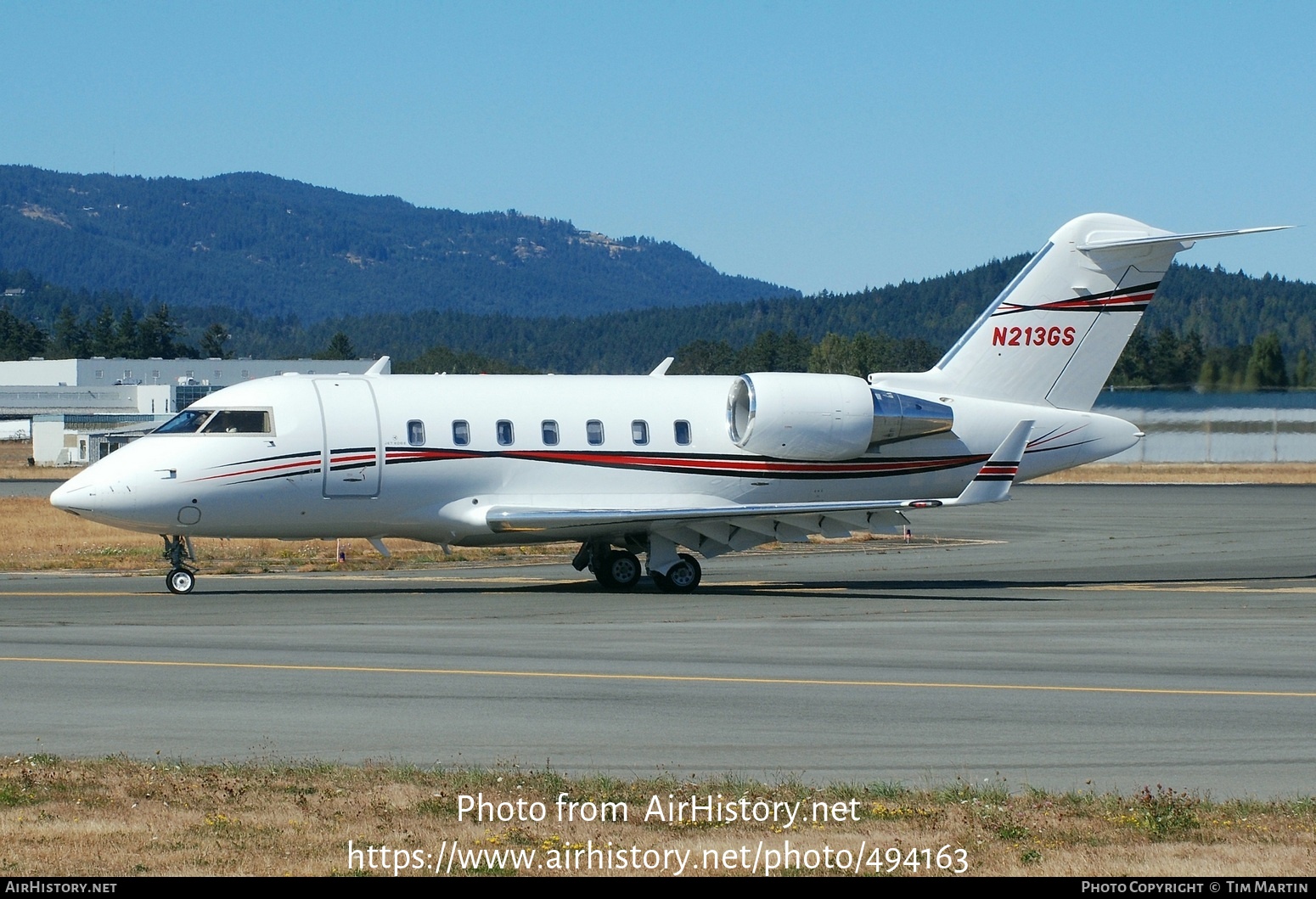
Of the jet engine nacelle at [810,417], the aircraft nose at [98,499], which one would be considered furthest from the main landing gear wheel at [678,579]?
the aircraft nose at [98,499]

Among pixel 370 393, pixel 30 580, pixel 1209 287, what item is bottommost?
pixel 30 580

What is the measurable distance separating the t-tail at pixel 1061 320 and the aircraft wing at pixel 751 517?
94.8 inches

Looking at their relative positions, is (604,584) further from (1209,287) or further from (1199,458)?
(1209,287)

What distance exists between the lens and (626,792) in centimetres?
1019

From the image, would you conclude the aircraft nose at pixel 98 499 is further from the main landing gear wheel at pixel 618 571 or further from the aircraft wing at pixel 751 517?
the main landing gear wheel at pixel 618 571

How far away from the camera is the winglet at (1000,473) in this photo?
967 inches

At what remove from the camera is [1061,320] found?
1104 inches

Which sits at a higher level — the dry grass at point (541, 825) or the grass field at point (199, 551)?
the dry grass at point (541, 825)

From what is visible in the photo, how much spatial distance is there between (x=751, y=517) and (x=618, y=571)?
9.70 ft

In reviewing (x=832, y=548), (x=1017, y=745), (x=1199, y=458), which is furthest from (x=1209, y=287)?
(x=1017, y=745)

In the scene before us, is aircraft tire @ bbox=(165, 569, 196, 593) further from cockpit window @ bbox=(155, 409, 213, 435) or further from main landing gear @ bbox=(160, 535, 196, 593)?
cockpit window @ bbox=(155, 409, 213, 435)

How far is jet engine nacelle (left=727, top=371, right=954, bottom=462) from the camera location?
85.6 ft
